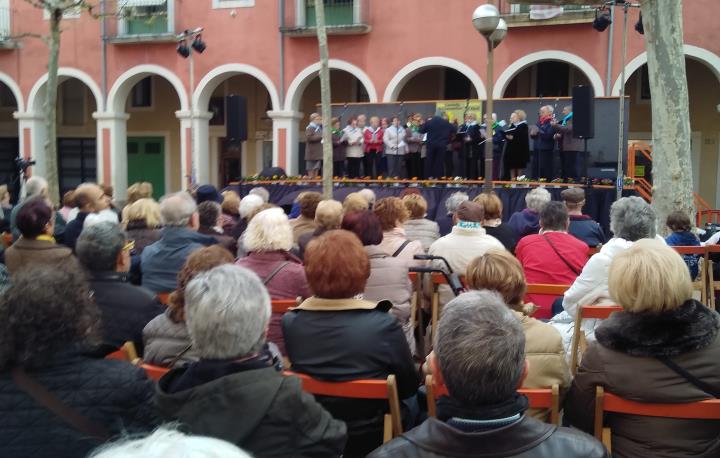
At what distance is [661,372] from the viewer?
9.39 ft

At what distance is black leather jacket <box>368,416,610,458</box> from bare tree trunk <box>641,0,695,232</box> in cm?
875

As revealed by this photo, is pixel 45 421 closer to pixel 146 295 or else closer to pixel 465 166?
pixel 146 295

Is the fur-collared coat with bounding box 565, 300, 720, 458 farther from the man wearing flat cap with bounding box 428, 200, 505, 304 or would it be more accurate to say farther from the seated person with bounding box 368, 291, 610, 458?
the man wearing flat cap with bounding box 428, 200, 505, 304

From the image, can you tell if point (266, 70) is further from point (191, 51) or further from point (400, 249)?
point (400, 249)

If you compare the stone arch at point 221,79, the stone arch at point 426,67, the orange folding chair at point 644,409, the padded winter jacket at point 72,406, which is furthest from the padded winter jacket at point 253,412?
the stone arch at point 221,79

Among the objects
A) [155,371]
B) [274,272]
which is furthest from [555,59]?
[155,371]

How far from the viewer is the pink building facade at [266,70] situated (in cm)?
1834

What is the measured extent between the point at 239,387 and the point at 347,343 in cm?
94

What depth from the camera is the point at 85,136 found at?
84.4 ft

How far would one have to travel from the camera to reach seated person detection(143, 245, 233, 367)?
3256mm

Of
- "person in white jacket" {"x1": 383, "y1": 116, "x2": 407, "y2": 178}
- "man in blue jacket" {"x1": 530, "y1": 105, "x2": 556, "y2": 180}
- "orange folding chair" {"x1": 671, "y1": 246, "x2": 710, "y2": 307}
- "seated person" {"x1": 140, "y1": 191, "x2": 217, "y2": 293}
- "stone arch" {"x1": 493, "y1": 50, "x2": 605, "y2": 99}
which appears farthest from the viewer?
"stone arch" {"x1": 493, "y1": 50, "x2": 605, "y2": 99}

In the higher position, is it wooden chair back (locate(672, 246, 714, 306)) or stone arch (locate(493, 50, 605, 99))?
stone arch (locate(493, 50, 605, 99))

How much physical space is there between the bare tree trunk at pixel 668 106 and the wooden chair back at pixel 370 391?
7.91 meters

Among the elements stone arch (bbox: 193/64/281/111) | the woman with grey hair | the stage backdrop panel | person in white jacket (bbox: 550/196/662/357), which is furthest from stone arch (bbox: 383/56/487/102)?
person in white jacket (bbox: 550/196/662/357)
